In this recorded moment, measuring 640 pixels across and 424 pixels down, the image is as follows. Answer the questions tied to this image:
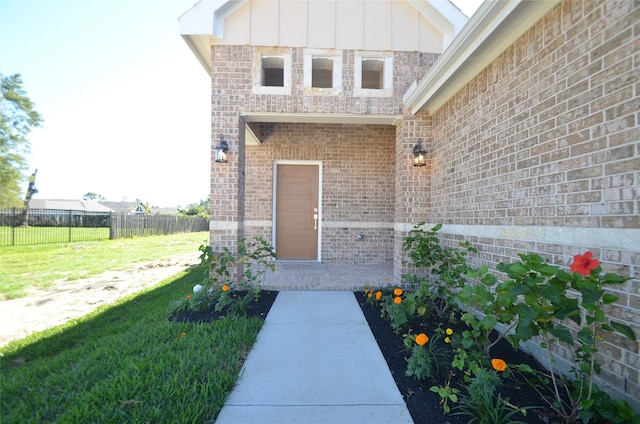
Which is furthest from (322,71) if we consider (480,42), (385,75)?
(480,42)

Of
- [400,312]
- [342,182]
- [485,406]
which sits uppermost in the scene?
[342,182]

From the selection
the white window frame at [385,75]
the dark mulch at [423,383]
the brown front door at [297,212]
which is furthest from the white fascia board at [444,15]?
the dark mulch at [423,383]

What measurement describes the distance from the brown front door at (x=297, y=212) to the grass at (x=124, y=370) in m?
3.64

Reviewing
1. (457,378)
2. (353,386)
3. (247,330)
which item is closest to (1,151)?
(247,330)

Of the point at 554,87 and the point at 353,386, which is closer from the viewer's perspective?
the point at 353,386

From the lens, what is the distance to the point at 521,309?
68.5 inches

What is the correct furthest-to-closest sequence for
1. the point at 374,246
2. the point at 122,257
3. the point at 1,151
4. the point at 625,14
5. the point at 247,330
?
the point at 122,257 < the point at 374,246 < the point at 247,330 < the point at 625,14 < the point at 1,151

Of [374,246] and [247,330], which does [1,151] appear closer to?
[247,330]

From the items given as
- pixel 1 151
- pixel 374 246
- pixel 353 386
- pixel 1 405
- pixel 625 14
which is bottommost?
pixel 353 386

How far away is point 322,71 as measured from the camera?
6.04 metres

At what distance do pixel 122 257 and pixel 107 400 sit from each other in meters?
7.99

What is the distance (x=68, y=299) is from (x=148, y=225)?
523 inches

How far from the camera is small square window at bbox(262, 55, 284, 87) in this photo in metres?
4.95

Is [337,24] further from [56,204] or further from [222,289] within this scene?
[56,204]
